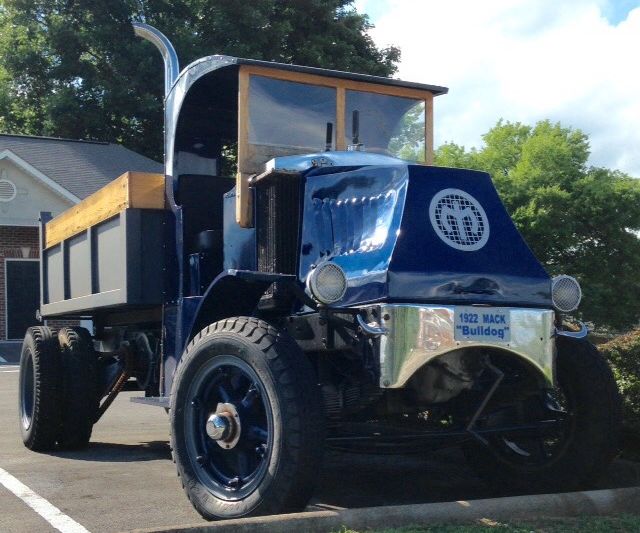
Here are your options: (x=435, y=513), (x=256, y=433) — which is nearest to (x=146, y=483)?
(x=256, y=433)

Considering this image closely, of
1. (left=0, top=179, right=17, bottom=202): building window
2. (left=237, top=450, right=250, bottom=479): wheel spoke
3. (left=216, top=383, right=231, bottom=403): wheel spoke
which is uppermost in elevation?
(left=0, top=179, right=17, bottom=202): building window

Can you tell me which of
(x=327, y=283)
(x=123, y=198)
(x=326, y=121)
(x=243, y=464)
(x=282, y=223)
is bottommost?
(x=243, y=464)

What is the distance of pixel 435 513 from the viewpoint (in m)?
4.73

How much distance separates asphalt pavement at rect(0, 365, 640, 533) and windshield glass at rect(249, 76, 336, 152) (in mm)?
2289

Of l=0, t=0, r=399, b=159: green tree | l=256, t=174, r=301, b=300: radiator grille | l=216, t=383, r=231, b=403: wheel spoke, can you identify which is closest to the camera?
l=216, t=383, r=231, b=403: wheel spoke

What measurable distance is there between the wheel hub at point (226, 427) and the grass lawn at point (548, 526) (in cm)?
86

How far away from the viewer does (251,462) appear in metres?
5.13

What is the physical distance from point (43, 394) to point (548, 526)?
472 centimetres

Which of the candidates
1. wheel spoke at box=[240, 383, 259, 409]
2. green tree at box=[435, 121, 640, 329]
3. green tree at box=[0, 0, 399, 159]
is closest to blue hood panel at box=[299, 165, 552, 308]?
wheel spoke at box=[240, 383, 259, 409]

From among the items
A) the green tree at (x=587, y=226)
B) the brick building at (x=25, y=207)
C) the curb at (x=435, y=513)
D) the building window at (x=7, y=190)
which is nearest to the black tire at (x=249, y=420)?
the curb at (x=435, y=513)

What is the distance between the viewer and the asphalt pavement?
5469mm

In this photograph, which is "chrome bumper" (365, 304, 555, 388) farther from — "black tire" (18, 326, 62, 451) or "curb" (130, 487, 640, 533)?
"black tire" (18, 326, 62, 451)

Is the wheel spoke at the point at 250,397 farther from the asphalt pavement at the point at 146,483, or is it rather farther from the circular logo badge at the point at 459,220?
the circular logo badge at the point at 459,220

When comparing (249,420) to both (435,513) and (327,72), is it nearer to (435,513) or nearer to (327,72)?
(435,513)
